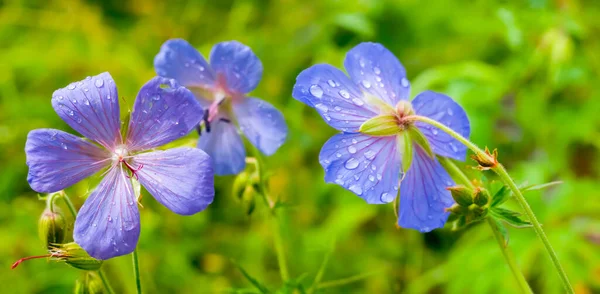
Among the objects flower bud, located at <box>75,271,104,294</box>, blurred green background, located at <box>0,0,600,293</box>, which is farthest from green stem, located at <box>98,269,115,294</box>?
blurred green background, located at <box>0,0,600,293</box>

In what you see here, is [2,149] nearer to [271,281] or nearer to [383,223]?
[271,281]

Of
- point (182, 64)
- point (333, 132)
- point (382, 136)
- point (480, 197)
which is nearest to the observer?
point (480, 197)

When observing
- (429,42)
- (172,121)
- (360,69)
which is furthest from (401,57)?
(172,121)

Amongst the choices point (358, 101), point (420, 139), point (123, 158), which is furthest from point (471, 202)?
point (123, 158)

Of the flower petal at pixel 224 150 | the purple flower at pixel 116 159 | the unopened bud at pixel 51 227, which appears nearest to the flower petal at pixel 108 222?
the purple flower at pixel 116 159

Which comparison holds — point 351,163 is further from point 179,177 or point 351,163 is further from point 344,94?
point 179,177

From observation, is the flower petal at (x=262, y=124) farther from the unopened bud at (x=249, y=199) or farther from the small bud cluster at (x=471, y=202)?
the small bud cluster at (x=471, y=202)
